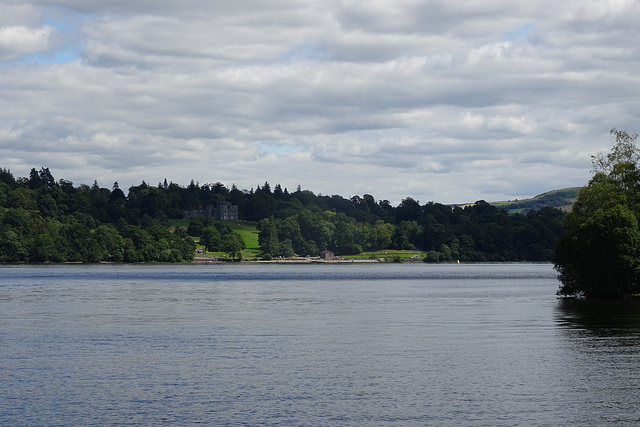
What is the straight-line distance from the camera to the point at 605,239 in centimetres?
9431

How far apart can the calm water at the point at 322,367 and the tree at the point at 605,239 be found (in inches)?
442

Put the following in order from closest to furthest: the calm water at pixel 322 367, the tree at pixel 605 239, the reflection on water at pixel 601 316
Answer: the calm water at pixel 322 367, the reflection on water at pixel 601 316, the tree at pixel 605 239

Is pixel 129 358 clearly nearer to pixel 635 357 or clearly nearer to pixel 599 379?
pixel 599 379

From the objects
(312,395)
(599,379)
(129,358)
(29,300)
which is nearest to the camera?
(312,395)

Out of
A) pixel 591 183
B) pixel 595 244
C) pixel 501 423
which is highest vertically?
pixel 591 183

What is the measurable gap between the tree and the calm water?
36.8 feet

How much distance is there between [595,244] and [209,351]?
5699 centimetres

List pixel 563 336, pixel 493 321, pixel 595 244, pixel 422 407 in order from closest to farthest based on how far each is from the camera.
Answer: pixel 422 407 < pixel 563 336 < pixel 493 321 < pixel 595 244

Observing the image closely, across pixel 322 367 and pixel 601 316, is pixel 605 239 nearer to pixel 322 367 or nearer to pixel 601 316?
pixel 601 316

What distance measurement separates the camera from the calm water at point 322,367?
35.8 m

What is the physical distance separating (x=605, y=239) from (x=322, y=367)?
57.2 metres

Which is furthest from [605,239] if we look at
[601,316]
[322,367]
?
[322,367]

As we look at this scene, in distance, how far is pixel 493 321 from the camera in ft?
241

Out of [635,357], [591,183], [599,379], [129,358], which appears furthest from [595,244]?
[129,358]
